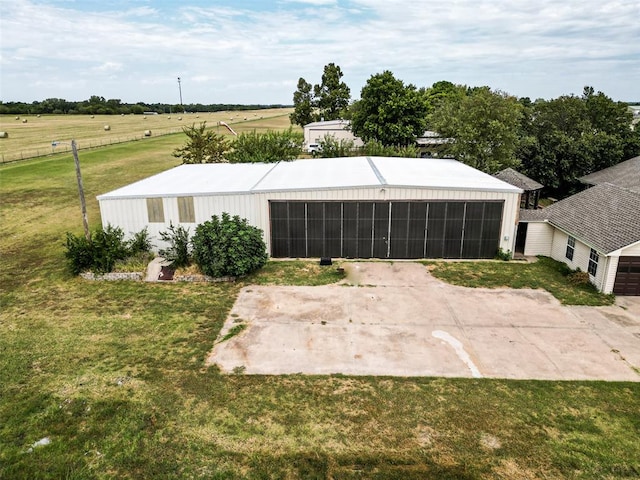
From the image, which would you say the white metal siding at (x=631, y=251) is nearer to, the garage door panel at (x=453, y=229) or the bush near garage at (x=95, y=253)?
the garage door panel at (x=453, y=229)

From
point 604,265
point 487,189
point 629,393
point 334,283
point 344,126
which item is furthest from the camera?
point 344,126

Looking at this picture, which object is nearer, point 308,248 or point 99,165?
point 308,248

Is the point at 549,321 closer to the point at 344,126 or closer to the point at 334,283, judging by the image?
the point at 334,283

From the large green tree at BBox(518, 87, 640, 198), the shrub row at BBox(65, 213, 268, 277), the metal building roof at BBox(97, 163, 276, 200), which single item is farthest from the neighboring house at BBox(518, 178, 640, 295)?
the metal building roof at BBox(97, 163, 276, 200)

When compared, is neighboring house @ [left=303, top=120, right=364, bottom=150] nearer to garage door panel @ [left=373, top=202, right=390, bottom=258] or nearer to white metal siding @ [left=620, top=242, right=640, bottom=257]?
garage door panel @ [left=373, top=202, right=390, bottom=258]

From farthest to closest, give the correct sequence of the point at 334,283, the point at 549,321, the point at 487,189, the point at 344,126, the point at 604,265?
the point at 344,126 → the point at 487,189 → the point at 334,283 → the point at 604,265 → the point at 549,321

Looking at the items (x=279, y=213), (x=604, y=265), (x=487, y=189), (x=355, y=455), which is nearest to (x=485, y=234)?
(x=487, y=189)

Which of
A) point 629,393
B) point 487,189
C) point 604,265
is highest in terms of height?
point 487,189

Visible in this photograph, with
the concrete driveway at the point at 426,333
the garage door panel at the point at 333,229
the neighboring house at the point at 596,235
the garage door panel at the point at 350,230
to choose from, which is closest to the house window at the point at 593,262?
the neighboring house at the point at 596,235

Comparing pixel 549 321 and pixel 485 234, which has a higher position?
pixel 485 234
